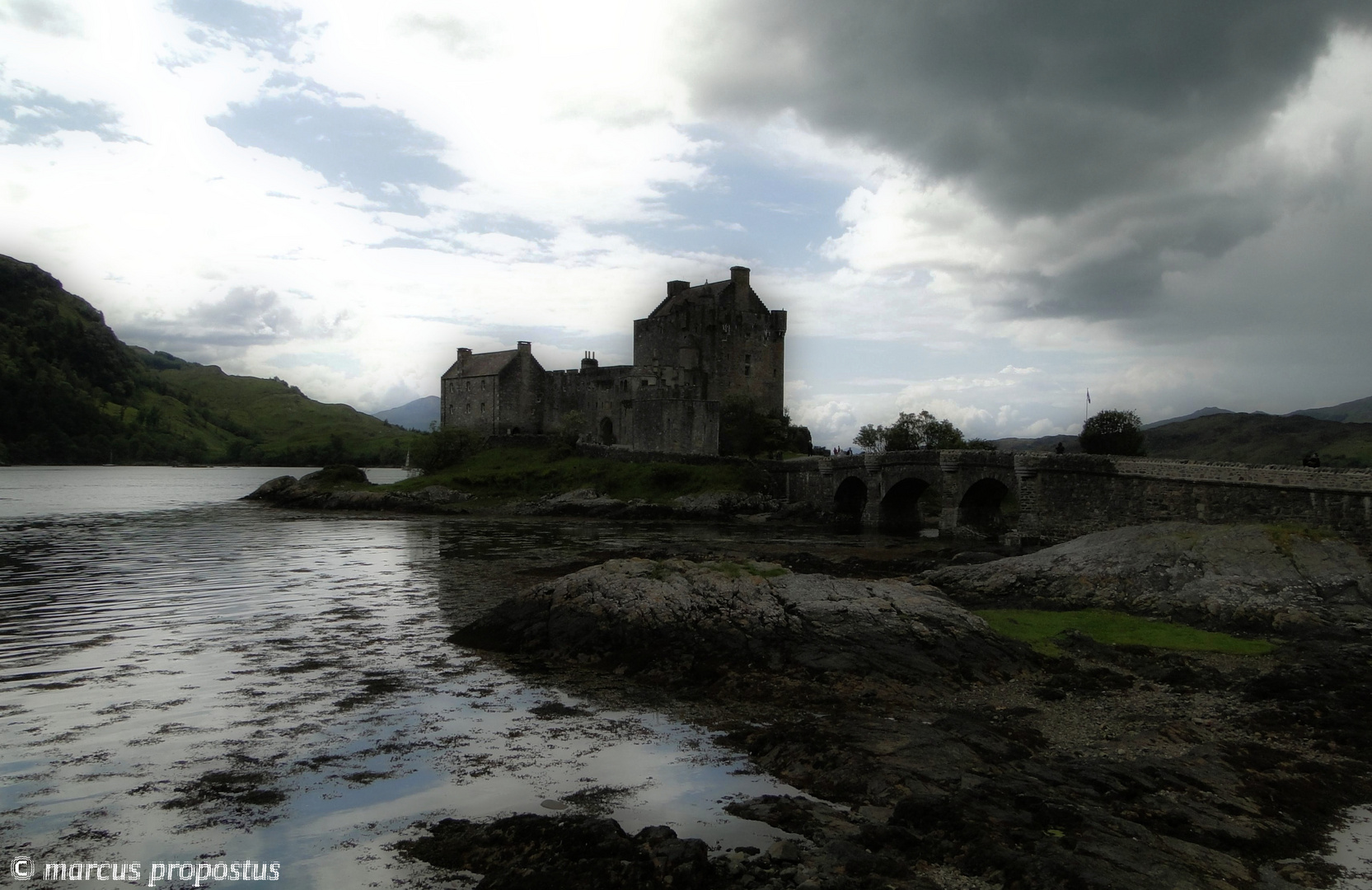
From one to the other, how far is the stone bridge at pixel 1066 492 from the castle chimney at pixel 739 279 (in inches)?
980

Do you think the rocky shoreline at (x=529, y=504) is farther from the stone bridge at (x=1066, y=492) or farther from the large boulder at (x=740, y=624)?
the large boulder at (x=740, y=624)

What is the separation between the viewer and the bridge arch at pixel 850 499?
5319 cm

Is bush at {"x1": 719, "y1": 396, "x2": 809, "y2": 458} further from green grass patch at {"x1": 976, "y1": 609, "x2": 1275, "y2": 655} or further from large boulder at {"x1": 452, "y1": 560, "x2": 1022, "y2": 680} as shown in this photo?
large boulder at {"x1": 452, "y1": 560, "x2": 1022, "y2": 680}

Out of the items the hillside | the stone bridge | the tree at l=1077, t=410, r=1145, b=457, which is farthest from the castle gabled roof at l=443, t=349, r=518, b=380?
the hillside

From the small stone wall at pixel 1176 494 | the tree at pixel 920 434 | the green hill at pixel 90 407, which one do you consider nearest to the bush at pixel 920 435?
the tree at pixel 920 434

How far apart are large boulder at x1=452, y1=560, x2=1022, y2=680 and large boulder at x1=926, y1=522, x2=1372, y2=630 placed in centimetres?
612

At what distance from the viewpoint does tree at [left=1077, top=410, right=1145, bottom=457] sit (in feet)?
159

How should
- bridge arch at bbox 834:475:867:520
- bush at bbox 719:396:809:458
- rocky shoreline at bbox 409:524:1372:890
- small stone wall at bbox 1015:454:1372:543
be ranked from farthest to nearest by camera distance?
bush at bbox 719:396:809:458, bridge arch at bbox 834:475:867:520, small stone wall at bbox 1015:454:1372:543, rocky shoreline at bbox 409:524:1372:890

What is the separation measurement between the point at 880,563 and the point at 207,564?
2462cm

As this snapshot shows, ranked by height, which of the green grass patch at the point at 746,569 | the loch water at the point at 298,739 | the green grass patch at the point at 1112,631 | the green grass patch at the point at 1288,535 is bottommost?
the loch water at the point at 298,739

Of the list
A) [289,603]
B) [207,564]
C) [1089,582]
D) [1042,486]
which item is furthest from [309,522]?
[1089,582]

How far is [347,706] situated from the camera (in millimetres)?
13180

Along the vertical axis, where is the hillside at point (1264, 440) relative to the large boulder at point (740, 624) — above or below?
above

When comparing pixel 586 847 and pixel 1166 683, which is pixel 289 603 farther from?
pixel 1166 683
